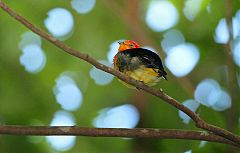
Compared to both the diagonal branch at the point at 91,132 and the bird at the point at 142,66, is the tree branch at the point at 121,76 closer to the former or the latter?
the diagonal branch at the point at 91,132

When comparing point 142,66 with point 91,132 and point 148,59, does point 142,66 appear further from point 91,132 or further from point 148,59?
point 91,132

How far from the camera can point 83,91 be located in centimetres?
654

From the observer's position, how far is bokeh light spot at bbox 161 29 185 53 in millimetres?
6531

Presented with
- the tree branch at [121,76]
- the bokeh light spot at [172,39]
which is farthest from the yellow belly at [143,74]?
the bokeh light spot at [172,39]

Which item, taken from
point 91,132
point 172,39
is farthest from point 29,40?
point 91,132

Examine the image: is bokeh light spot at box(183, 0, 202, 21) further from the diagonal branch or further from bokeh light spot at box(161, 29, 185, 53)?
the diagonal branch

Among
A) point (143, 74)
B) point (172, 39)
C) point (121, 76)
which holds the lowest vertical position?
point (121, 76)

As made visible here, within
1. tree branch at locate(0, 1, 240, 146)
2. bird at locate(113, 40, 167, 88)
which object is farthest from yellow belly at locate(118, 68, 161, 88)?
tree branch at locate(0, 1, 240, 146)

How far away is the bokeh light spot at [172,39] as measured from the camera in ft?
21.4

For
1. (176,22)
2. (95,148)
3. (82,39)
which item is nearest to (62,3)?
(82,39)

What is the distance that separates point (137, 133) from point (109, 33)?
3.02 m

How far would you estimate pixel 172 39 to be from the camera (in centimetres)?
658

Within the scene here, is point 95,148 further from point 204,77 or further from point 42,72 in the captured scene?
point 204,77

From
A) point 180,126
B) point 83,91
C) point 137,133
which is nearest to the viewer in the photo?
point 137,133
